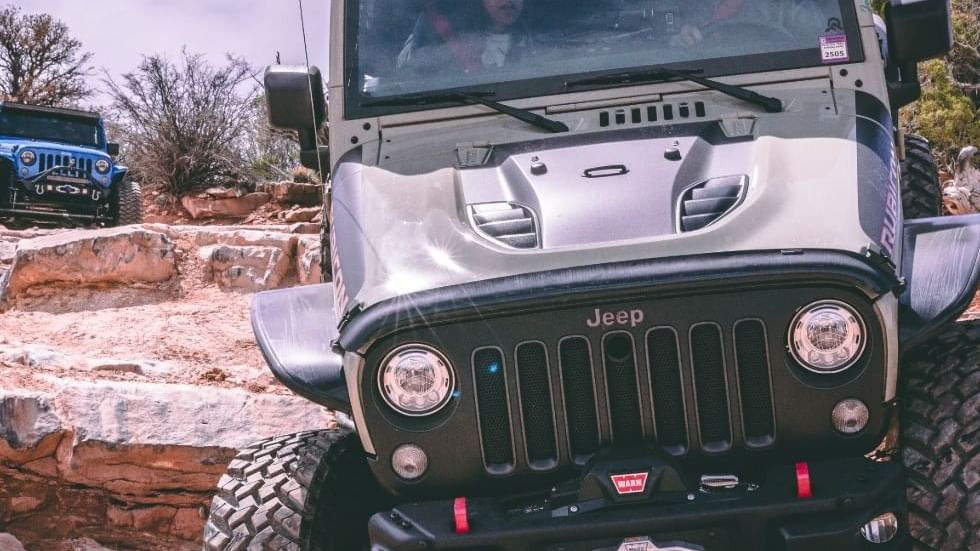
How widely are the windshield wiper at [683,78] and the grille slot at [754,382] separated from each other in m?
0.96

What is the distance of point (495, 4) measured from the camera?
3.58m

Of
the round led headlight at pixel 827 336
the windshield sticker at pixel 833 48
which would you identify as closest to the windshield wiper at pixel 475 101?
the windshield sticker at pixel 833 48

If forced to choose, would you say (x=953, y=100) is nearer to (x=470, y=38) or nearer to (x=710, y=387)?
(x=470, y=38)

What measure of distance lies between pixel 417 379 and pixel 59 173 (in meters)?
13.9

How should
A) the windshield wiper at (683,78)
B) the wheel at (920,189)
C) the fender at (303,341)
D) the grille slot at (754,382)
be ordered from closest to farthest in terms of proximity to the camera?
1. the grille slot at (754,382)
2. the fender at (303,341)
3. the windshield wiper at (683,78)
4. the wheel at (920,189)

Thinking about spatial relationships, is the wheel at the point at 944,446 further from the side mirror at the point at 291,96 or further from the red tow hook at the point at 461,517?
the side mirror at the point at 291,96

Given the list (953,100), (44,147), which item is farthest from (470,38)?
(953,100)

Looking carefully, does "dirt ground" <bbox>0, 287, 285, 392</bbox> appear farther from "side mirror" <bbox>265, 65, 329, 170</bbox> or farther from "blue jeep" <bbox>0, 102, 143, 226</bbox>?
"blue jeep" <bbox>0, 102, 143, 226</bbox>

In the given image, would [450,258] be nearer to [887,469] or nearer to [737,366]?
[737,366]

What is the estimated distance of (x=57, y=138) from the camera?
1599cm

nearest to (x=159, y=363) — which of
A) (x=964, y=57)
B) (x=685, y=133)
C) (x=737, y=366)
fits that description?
(x=685, y=133)

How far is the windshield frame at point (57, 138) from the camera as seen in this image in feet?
51.5

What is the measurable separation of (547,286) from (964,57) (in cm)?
1669

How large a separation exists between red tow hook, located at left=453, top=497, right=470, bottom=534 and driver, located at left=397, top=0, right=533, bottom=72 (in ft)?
4.88
